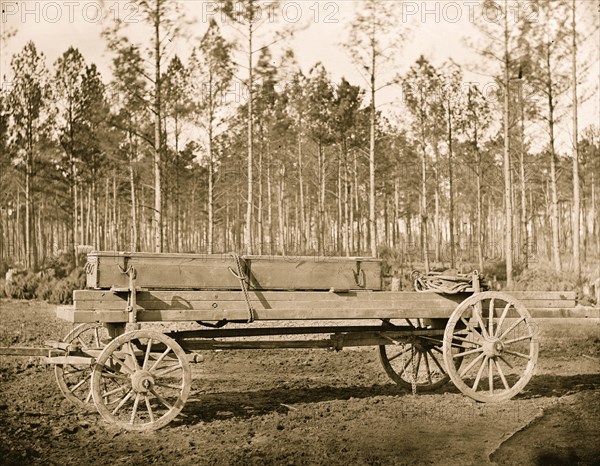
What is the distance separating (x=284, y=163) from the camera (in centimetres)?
3616

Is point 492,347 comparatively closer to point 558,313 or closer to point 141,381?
point 558,313

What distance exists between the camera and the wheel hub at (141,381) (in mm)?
5090

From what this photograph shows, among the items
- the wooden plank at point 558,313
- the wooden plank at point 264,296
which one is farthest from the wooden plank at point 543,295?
the wooden plank at point 264,296

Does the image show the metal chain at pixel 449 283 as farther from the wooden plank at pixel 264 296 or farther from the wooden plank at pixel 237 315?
the wooden plank at pixel 237 315

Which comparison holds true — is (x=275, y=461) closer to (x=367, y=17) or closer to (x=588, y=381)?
(x=588, y=381)

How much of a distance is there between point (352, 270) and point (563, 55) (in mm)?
18766

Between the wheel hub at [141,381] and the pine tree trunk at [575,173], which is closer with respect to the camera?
the wheel hub at [141,381]

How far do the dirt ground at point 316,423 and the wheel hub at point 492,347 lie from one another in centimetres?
56

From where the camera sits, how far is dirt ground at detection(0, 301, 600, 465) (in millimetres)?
4441

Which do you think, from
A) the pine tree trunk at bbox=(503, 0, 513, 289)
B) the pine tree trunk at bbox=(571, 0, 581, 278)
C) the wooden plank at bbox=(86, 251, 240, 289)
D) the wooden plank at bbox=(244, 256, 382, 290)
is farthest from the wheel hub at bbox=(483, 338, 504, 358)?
the pine tree trunk at bbox=(571, 0, 581, 278)

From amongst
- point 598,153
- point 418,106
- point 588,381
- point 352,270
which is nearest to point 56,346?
point 352,270

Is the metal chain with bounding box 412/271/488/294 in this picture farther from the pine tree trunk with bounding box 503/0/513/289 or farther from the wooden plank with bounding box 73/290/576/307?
the pine tree trunk with bounding box 503/0/513/289

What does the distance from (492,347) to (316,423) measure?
2.00 meters

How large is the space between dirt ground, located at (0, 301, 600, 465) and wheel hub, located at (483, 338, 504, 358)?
1.85 feet
